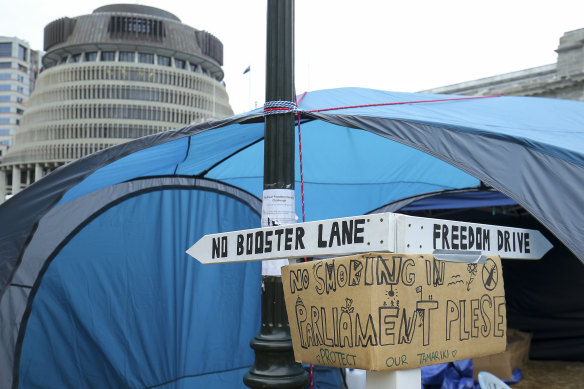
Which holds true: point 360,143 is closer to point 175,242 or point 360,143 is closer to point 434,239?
point 175,242

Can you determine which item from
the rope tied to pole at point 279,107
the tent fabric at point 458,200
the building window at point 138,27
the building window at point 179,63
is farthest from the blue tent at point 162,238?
the building window at point 179,63

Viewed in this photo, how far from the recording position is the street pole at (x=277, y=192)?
2947 millimetres

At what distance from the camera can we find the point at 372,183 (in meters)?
6.55

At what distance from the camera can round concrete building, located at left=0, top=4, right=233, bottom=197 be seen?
73812 millimetres

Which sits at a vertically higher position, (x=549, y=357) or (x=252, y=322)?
(x=252, y=322)

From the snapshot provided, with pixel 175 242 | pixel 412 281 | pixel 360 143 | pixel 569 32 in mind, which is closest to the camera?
pixel 412 281

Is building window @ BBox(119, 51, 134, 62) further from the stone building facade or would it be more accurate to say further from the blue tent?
the blue tent

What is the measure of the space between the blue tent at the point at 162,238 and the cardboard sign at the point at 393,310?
2157 mm

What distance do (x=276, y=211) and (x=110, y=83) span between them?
7589 centimetres

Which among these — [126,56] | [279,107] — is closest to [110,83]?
[126,56]

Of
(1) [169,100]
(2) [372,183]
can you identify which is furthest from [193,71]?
(2) [372,183]

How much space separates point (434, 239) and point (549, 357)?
6089 millimetres

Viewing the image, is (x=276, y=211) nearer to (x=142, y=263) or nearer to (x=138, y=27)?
(x=142, y=263)

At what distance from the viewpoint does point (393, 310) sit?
1.60 metres
